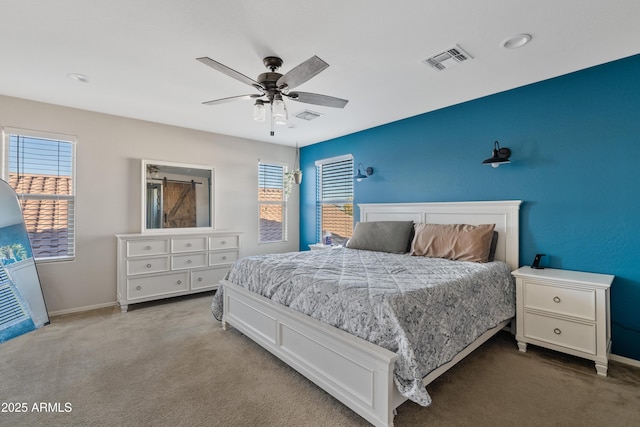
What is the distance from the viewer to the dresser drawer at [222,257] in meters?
4.38

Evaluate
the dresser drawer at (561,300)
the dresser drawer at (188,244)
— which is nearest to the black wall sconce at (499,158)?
the dresser drawer at (561,300)

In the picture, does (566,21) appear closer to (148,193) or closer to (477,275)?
(477,275)

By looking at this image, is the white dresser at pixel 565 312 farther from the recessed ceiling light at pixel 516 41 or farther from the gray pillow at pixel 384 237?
the recessed ceiling light at pixel 516 41

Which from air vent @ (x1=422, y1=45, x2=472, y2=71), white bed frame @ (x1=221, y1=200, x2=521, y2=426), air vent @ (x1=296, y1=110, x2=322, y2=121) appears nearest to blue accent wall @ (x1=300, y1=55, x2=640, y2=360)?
white bed frame @ (x1=221, y1=200, x2=521, y2=426)

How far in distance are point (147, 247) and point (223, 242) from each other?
987 mm

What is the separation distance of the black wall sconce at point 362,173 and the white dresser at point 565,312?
2.40 meters

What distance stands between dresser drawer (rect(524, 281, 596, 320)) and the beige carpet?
0.44 m

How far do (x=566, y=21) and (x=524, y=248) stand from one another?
1993 millimetres

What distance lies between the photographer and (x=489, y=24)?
2055mm

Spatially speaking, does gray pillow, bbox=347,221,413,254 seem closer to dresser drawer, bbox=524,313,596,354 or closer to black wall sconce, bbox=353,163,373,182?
black wall sconce, bbox=353,163,373,182

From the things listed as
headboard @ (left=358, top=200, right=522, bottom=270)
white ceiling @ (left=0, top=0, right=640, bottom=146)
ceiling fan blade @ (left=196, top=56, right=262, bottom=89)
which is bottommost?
headboard @ (left=358, top=200, right=522, bottom=270)

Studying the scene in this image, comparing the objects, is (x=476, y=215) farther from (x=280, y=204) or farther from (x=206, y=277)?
(x=206, y=277)

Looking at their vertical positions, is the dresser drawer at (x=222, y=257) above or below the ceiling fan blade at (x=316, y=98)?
below

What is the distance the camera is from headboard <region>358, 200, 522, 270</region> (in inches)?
122
